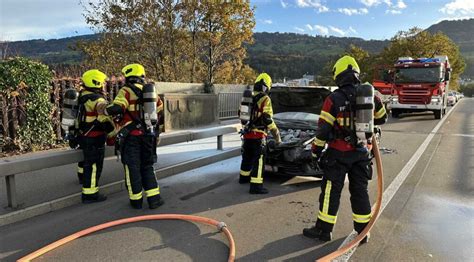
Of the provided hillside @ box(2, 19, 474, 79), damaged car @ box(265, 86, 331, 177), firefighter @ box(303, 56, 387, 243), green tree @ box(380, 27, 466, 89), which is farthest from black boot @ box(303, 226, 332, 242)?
green tree @ box(380, 27, 466, 89)

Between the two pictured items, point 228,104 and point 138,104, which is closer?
point 138,104

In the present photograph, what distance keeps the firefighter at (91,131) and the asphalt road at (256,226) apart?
0.26m

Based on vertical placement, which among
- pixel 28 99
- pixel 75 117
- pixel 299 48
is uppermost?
pixel 299 48

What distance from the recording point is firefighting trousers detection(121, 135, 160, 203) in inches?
190

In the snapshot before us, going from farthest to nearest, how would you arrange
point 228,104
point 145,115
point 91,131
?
1. point 228,104
2. point 91,131
3. point 145,115

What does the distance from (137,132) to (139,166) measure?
1.53ft

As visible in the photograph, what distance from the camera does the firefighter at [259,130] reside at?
18.2 ft

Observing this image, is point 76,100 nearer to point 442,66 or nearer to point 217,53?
point 217,53

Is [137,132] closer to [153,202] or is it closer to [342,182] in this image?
[153,202]

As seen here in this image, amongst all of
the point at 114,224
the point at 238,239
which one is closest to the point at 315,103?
the point at 238,239

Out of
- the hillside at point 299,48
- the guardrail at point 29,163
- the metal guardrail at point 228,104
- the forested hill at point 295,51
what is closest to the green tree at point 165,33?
the hillside at point 299,48

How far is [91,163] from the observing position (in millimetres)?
5059

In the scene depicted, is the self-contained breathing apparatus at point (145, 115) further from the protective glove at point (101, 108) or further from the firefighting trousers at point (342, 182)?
the firefighting trousers at point (342, 182)

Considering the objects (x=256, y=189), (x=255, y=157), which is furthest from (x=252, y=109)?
(x=256, y=189)
